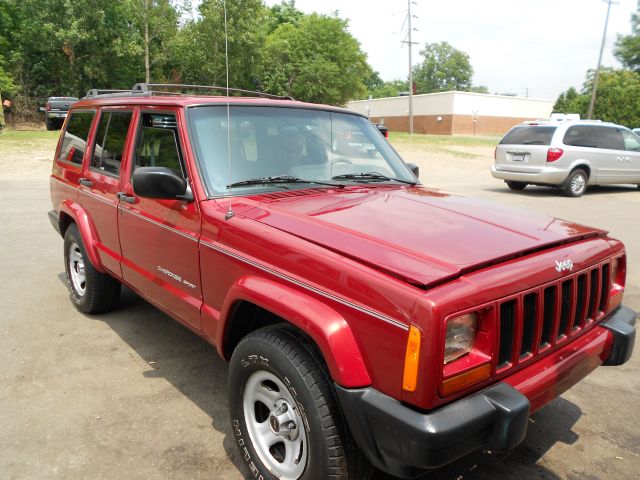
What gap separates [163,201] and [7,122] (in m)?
32.0

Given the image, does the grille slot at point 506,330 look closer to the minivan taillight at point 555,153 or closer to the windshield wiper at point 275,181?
the windshield wiper at point 275,181

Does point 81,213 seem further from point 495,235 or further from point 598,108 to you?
point 598,108

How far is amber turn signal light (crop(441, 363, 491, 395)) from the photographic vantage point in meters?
1.93

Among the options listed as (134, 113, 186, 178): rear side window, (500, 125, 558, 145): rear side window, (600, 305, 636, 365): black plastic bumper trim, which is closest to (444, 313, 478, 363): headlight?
(600, 305, 636, 365): black plastic bumper trim

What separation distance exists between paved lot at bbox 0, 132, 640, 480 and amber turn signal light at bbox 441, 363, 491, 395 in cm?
93

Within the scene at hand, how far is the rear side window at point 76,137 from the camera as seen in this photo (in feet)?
14.8

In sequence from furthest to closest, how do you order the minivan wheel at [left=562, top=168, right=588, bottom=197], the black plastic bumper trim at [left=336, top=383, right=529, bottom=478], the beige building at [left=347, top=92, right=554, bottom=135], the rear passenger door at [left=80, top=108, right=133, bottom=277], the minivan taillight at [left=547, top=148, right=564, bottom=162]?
1. the beige building at [left=347, top=92, right=554, bottom=135]
2. the minivan wheel at [left=562, top=168, right=588, bottom=197]
3. the minivan taillight at [left=547, top=148, right=564, bottom=162]
4. the rear passenger door at [left=80, top=108, right=133, bottom=277]
5. the black plastic bumper trim at [left=336, top=383, right=529, bottom=478]

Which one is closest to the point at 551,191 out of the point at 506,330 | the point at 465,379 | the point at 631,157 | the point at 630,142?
the point at 631,157

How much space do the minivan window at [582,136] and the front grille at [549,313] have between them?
11.4 m

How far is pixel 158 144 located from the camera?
3.43 metres

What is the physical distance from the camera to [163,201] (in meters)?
3.22

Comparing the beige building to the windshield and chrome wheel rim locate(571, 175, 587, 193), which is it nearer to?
chrome wheel rim locate(571, 175, 587, 193)

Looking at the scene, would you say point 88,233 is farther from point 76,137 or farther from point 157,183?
point 157,183

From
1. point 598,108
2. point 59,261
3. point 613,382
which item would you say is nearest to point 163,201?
point 613,382
